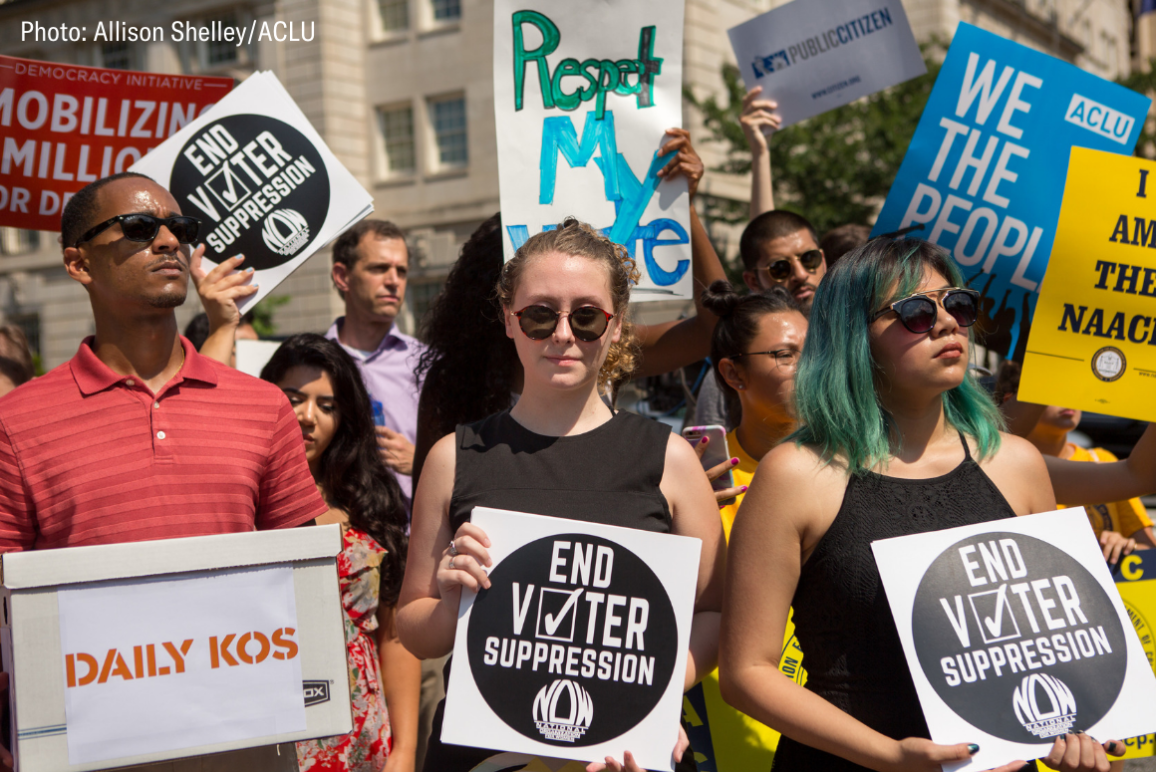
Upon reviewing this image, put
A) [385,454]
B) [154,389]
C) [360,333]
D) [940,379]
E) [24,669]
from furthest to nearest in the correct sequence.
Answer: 1. [360,333]
2. [385,454]
3. [154,389]
4. [940,379]
5. [24,669]

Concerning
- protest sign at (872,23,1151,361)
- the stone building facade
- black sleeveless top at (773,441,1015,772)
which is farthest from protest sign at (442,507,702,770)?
the stone building facade

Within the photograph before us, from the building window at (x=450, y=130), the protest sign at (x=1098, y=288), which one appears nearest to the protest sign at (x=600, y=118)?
the protest sign at (x=1098, y=288)

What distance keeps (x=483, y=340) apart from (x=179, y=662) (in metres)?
1.45

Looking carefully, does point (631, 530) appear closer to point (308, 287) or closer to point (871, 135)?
point (871, 135)

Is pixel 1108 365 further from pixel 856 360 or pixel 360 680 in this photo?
pixel 360 680

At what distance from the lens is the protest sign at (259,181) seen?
3.75m

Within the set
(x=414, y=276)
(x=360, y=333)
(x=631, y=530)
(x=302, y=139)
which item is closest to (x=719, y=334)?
(x=631, y=530)

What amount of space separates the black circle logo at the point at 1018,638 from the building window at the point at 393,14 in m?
26.5

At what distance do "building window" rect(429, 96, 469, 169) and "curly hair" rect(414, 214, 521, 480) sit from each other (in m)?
22.6

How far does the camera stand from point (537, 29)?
3480mm

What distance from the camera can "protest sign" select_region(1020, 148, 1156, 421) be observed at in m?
2.81

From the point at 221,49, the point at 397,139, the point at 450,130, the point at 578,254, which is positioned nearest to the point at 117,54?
the point at 221,49

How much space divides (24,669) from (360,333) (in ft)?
9.76

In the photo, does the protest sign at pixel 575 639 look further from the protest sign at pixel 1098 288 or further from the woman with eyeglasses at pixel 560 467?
the protest sign at pixel 1098 288
